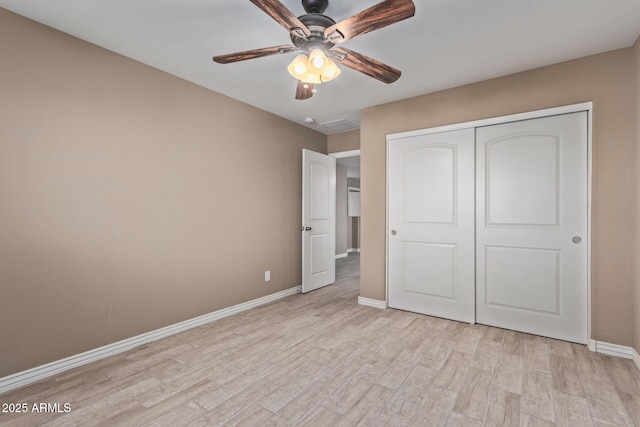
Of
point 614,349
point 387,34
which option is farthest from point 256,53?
point 614,349

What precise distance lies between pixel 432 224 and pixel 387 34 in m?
1.97

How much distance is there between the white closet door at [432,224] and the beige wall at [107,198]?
5.80ft

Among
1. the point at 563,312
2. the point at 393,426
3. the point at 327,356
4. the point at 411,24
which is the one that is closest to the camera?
the point at 393,426

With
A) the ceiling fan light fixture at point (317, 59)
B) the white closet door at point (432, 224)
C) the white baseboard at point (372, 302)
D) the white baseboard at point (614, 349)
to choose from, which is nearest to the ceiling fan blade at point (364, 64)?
the ceiling fan light fixture at point (317, 59)

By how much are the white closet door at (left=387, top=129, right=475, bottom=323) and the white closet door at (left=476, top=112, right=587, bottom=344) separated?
12 cm

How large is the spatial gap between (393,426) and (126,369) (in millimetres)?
1927

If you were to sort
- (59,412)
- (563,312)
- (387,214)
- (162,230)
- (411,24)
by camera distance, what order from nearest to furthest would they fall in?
(59,412) → (411,24) → (563,312) → (162,230) → (387,214)

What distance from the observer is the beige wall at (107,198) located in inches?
81.7

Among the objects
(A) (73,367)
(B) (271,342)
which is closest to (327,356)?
(B) (271,342)

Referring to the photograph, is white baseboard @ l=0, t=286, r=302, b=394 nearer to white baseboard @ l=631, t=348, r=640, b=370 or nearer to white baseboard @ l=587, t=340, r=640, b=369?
white baseboard @ l=587, t=340, r=640, b=369

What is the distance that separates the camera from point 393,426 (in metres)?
1.66

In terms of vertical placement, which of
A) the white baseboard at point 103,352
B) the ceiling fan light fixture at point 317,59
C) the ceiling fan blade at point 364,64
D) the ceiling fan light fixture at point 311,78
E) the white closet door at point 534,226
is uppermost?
the ceiling fan blade at point 364,64

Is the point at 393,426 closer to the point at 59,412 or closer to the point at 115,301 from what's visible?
the point at 59,412

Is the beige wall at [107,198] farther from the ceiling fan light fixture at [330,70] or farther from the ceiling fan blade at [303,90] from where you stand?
the ceiling fan light fixture at [330,70]
